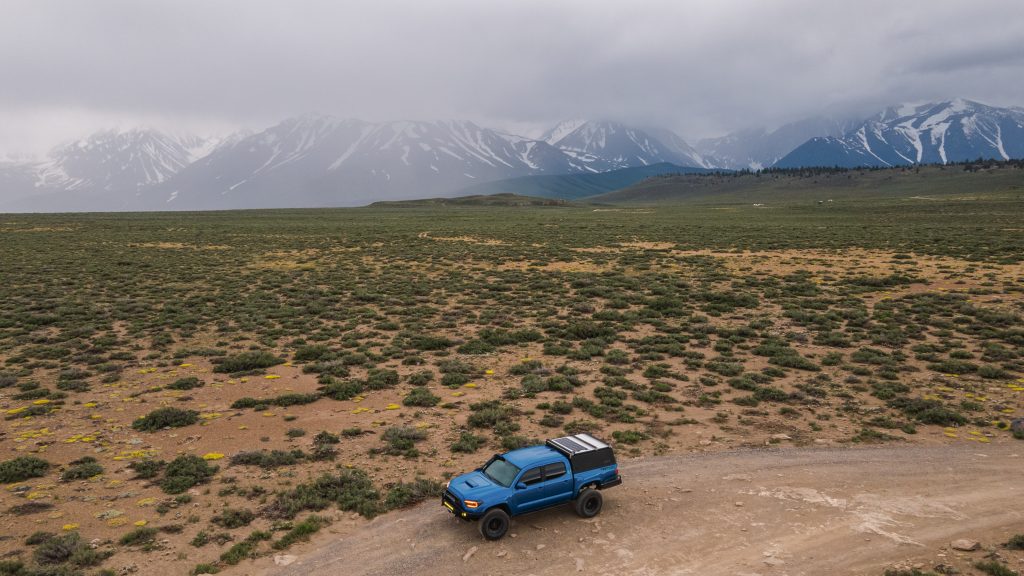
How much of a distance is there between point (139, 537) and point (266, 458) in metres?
3.84

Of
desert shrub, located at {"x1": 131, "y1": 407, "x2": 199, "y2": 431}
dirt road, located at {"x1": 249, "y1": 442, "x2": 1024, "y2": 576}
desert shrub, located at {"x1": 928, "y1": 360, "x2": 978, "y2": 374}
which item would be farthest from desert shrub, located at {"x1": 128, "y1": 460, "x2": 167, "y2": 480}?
desert shrub, located at {"x1": 928, "y1": 360, "x2": 978, "y2": 374}

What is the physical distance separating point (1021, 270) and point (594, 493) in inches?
1916

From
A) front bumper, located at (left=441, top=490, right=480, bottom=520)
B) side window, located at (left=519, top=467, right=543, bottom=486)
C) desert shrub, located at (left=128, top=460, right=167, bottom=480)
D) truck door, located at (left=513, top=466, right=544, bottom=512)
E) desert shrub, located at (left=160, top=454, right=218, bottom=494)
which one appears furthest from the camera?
desert shrub, located at (left=128, top=460, right=167, bottom=480)

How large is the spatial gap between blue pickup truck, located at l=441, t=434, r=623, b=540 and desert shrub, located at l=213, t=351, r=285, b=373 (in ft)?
49.3

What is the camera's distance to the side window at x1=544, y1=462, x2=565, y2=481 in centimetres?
1222

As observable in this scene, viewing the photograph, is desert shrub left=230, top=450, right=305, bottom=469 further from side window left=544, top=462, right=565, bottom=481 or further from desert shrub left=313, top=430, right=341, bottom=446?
side window left=544, top=462, right=565, bottom=481

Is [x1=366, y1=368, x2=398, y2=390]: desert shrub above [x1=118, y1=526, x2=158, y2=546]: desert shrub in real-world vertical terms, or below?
above

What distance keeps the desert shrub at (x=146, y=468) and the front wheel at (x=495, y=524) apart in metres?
9.60

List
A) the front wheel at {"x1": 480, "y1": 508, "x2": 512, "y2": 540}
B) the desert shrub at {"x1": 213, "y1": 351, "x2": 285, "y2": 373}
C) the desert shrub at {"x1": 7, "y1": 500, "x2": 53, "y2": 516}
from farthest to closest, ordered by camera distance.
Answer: the desert shrub at {"x1": 213, "y1": 351, "x2": 285, "y2": 373} < the desert shrub at {"x1": 7, "y1": 500, "x2": 53, "y2": 516} < the front wheel at {"x1": 480, "y1": 508, "x2": 512, "y2": 540}

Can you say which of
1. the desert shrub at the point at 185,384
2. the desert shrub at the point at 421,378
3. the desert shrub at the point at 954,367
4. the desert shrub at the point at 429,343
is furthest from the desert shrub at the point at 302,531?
the desert shrub at the point at 954,367

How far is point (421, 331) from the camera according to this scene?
2961 cm

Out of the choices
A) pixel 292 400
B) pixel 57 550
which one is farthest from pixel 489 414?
pixel 57 550

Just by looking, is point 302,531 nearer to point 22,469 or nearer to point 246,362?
point 22,469

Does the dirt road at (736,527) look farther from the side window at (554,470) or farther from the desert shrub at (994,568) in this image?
the side window at (554,470)
